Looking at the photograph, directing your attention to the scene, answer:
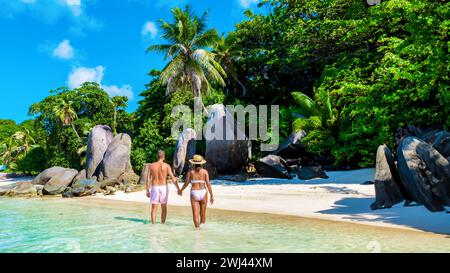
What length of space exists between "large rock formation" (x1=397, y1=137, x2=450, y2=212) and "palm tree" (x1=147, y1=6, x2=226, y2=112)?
61.4 ft

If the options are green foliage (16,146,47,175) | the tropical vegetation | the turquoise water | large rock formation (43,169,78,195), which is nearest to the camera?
the turquoise water

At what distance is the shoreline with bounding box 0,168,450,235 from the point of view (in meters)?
7.77

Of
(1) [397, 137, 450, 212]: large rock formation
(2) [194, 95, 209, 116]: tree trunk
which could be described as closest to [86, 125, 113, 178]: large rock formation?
(2) [194, 95, 209, 116]: tree trunk

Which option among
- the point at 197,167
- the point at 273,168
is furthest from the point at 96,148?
the point at 197,167

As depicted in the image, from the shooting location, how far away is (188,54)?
27094mm

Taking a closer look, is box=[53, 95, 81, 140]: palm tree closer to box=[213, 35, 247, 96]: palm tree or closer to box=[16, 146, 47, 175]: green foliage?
box=[16, 146, 47, 175]: green foliage

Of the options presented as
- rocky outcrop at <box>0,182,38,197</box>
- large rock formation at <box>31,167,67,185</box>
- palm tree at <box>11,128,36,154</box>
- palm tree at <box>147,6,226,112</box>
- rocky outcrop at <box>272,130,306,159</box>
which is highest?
palm tree at <box>147,6,226,112</box>

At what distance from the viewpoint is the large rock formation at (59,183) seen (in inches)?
752

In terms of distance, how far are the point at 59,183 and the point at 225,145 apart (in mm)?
9354

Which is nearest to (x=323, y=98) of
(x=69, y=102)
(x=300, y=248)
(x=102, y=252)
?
(x=300, y=248)

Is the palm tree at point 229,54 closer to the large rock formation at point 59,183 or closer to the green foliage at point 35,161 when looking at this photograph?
the large rock formation at point 59,183

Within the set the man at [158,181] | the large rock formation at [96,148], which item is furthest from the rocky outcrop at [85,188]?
the man at [158,181]

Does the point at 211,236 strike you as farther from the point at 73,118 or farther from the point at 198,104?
the point at 73,118

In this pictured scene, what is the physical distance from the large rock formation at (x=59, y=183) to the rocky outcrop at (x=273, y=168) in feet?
33.8
